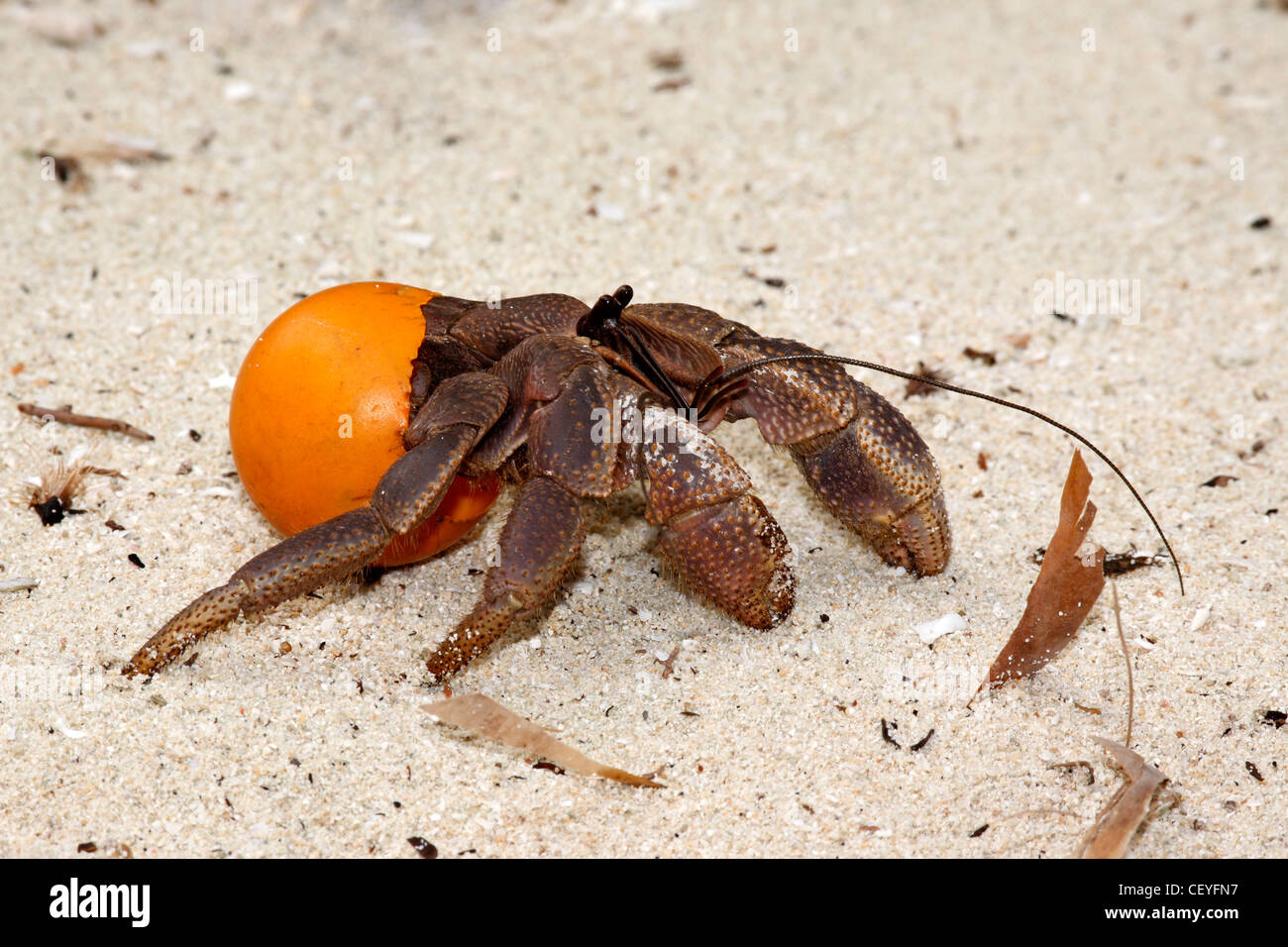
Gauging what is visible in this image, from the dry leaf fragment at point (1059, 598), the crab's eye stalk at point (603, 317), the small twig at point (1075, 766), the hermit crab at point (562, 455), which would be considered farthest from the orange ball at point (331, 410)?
the small twig at point (1075, 766)

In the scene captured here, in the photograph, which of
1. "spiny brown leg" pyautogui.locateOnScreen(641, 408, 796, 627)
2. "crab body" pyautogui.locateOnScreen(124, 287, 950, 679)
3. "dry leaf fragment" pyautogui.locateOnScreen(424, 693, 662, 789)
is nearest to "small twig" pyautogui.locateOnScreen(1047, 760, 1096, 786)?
"crab body" pyautogui.locateOnScreen(124, 287, 950, 679)

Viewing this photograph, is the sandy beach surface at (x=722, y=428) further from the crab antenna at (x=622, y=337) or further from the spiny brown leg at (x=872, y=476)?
the crab antenna at (x=622, y=337)

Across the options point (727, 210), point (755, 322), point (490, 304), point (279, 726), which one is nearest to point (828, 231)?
point (727, 210)

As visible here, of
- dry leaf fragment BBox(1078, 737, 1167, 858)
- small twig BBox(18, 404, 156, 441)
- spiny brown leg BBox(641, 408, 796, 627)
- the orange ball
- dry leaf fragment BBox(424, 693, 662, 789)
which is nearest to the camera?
dry leaf fragment BBox(1078, 737, 1167, 858)

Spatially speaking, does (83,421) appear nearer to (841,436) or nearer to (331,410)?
Answer: (331,410)

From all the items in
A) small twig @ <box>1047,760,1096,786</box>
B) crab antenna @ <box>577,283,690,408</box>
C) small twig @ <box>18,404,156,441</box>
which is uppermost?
crab antenna @ <box>577,283,690,408</box>

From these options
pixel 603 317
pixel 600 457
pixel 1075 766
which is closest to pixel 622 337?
pixel 603 317

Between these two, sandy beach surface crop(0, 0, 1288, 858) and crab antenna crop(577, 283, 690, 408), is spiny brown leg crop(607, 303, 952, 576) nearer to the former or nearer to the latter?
crab antenna crop(577, 283, 690, 408)
